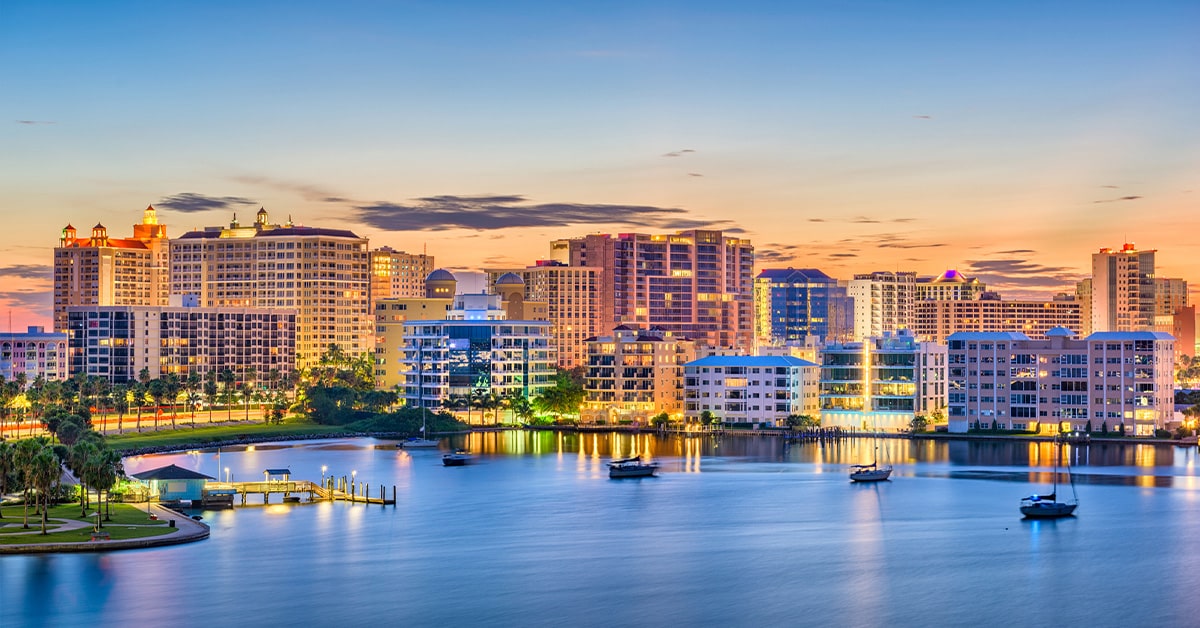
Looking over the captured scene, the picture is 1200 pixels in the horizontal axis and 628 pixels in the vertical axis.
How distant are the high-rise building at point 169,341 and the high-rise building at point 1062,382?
8521 centimetres

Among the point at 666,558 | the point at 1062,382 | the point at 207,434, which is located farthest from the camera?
the point at 1062,382

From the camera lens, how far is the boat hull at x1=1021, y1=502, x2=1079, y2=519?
8131 centimetres

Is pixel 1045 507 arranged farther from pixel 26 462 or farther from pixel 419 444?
pixel 419 444

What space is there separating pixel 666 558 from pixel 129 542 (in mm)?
23396

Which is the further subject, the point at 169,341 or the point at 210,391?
the point at 169,341

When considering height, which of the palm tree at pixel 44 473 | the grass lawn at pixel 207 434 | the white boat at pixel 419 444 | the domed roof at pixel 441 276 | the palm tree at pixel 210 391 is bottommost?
the white boat at pixel 419 444

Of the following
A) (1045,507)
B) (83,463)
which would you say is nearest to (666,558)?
(1045,507)

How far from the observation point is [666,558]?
6844cm

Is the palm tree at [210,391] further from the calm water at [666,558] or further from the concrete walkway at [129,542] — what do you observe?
the concrete walkway at [129,542]

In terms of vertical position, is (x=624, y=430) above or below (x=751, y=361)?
below

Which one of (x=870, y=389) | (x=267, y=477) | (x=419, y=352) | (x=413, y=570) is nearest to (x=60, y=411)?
(x=267, y=477)

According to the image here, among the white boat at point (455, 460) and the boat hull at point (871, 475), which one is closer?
the boat hull at point (871, 475)

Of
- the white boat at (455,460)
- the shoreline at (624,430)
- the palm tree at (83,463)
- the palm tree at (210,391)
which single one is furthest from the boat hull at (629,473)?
the palm tree at (210,391)

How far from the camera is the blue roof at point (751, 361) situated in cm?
14438
